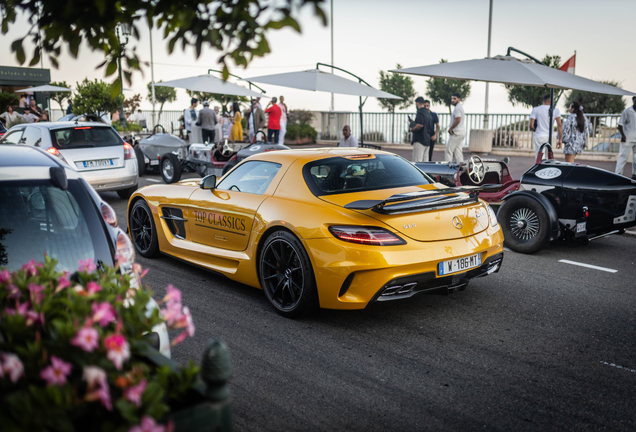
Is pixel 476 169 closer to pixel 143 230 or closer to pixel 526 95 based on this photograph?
pixel 143 230

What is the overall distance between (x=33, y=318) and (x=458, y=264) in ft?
10.8

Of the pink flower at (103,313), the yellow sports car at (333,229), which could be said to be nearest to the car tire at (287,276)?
the yellow sports car at (333,229)

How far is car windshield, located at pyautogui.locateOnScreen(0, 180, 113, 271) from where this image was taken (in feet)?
9.44

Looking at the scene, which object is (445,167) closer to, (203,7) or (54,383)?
(203,7)

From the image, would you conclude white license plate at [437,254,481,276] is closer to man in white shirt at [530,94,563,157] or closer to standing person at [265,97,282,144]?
man in white shirt at [530,94,563,157]

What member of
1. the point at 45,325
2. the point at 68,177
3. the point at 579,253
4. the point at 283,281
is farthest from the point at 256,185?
the point at 579,253

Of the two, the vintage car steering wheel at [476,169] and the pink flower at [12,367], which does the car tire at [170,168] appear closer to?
the vintage car steering wheel at [476,169]

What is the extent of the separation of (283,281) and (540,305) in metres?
2.36

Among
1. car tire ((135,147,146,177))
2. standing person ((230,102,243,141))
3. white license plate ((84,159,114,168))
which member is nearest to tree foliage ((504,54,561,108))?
standing person ((230,102,243,141))

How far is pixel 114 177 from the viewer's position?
10609mm

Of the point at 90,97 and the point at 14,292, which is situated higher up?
the point at 90,97

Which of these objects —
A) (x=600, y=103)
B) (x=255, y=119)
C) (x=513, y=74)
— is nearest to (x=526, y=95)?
(x=600, y=103)

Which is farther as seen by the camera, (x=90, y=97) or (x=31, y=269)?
(x=90, y=97)

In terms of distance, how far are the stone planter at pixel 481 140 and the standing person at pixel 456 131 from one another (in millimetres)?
7608
